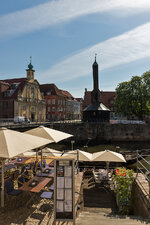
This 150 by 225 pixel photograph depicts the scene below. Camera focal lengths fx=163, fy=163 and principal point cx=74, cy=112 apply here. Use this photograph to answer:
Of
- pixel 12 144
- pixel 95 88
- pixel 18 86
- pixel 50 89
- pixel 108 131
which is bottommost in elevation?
pixel 108 131

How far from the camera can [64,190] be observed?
3730 mm

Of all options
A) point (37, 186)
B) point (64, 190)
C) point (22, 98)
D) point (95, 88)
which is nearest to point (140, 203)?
point (64, 190)

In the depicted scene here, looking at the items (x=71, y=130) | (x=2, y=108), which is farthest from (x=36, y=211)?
(x=2, y=108)

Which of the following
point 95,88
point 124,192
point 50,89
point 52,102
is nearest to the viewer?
point 124,192

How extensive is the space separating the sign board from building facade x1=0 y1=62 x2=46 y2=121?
1513 inches

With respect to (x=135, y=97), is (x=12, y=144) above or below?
below

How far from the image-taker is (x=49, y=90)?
5994 centimetres

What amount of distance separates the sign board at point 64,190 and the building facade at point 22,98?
38423 mm

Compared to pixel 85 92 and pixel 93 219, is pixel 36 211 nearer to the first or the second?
pixel 93 219

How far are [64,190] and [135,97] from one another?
3553 cm

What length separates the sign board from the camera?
3723 millimetres

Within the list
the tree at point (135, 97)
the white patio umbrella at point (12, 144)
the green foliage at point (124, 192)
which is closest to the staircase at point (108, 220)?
the green foliage at point (124, 192)

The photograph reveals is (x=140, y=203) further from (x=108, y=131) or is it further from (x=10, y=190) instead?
(x=108, y=131)

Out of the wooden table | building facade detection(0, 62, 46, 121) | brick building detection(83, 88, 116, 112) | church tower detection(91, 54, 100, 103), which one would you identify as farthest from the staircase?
brick building detection(83, 88, 116, 112)
